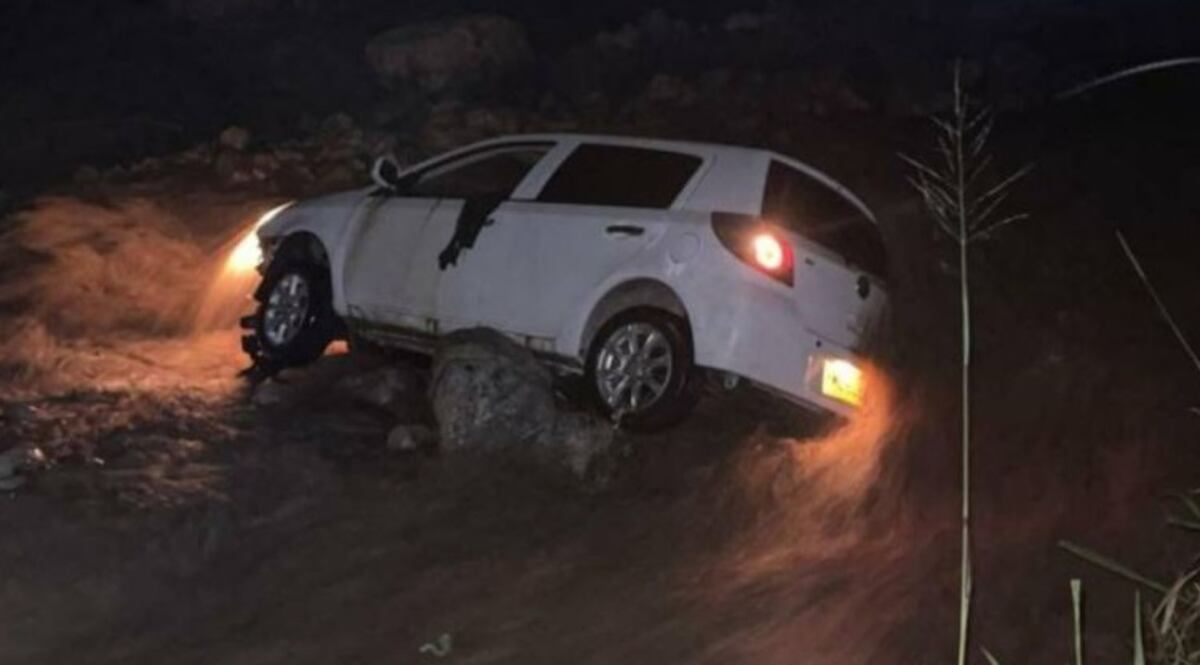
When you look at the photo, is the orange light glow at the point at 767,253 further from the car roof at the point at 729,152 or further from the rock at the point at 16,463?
the rock at the point at 16,463

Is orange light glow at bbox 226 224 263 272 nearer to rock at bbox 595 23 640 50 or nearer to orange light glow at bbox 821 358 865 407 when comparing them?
orange light glow at bbox 821 358 865 407

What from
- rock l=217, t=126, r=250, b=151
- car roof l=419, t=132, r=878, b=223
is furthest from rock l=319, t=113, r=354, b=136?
car roof l=419, t=132, r=878, b=223

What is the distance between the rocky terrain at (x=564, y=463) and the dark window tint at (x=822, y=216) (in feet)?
1.75

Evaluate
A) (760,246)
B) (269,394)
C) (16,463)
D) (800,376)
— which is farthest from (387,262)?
(800,376)

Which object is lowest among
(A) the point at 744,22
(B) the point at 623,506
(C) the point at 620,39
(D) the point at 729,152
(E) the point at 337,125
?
(B) the point at 623,506

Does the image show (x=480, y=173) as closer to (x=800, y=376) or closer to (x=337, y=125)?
(x=800, y=376)

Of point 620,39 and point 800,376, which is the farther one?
point 620,39

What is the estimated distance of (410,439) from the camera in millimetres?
10305

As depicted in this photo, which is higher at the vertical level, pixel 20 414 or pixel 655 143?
pixel 655 143

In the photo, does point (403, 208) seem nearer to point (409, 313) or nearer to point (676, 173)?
point (409, 313)

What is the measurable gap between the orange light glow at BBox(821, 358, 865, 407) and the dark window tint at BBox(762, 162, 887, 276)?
0.58 metres

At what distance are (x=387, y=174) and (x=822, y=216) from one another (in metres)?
2.96

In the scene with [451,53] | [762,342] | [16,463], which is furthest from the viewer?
[451,53]

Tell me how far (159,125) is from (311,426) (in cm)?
1098
